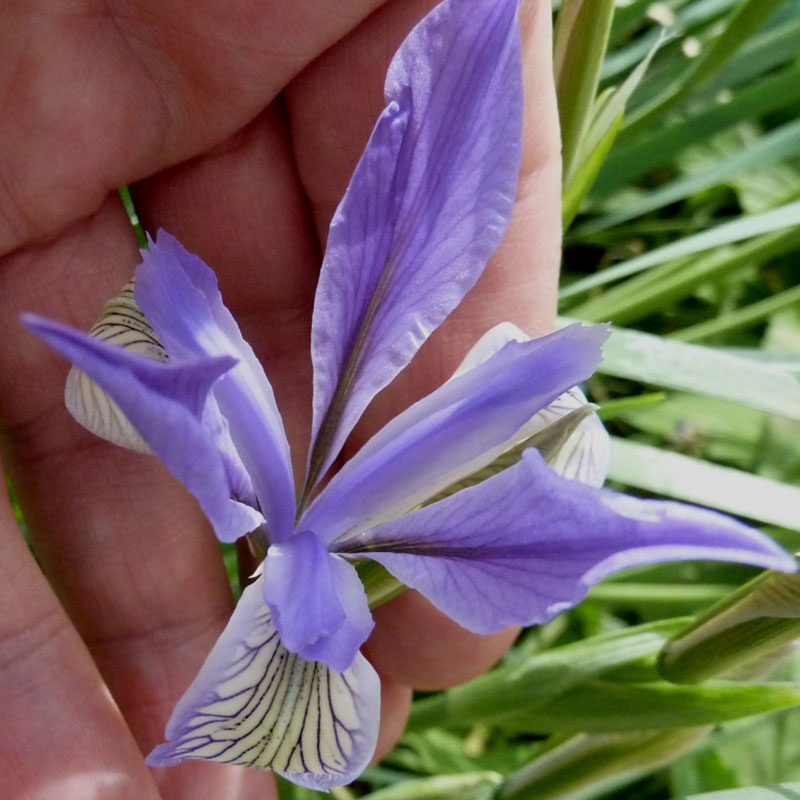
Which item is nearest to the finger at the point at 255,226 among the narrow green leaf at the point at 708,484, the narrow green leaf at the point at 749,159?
the narrow green leaf at the point at 708,484

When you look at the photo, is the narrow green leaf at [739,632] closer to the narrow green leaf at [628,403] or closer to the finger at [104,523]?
the narrow green leaf at [628,403]

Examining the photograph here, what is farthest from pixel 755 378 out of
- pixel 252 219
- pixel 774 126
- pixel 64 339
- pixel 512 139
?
pixel 774 126

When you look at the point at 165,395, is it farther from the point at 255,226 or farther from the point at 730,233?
the point at 730,233

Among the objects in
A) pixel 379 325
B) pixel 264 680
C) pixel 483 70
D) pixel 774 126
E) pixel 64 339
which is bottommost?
pixel 264 680

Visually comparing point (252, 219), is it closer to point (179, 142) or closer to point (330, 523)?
point (179, 142)

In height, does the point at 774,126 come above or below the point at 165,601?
above

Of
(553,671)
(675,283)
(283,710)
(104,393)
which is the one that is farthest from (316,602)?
(675,283)

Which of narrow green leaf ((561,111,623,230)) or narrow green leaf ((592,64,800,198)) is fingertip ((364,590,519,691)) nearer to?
narrow green leaf ((561,111,623,230))
